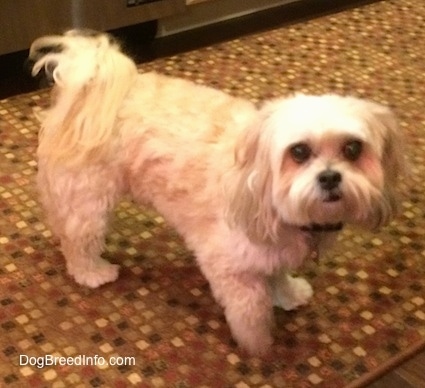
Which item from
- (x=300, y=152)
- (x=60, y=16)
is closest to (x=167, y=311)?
(x=300, y=152)

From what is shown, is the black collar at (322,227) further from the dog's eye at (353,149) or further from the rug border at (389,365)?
the rug border at (389,365)

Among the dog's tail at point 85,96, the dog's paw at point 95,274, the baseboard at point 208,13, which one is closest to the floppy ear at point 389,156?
the dog's tail at point 85,96

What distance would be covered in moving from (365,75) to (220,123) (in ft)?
4.05

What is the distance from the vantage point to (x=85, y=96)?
55.3 inches

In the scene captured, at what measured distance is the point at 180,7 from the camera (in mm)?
2543

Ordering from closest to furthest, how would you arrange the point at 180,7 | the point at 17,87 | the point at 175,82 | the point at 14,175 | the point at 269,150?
1. the point at 269,150
2. the point at 175,82
3. the point at 14,175
4. the point at 17,87
5. the point at 180,7

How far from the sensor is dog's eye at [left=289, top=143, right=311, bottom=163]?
116 centimetres

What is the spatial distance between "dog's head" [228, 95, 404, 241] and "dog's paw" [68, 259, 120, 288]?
1.55 ft

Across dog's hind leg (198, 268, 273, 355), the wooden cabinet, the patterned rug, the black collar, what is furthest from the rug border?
the wooden cabinet

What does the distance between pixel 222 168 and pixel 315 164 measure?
22cm

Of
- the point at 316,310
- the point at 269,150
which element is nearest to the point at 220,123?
the point at 269,150

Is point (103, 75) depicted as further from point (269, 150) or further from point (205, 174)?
point (269, 150)

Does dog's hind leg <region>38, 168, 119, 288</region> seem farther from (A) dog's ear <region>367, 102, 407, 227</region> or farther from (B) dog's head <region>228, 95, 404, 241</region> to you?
(A) dog's ear <region>367, 102, 407, 227</region>

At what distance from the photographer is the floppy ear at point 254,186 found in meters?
1.21
